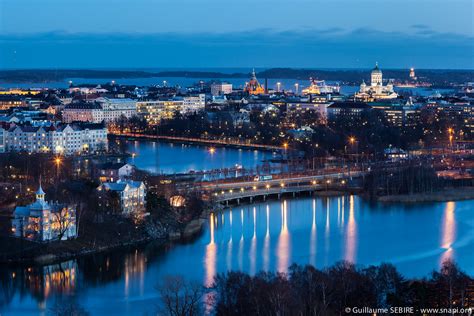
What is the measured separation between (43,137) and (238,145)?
3690mm

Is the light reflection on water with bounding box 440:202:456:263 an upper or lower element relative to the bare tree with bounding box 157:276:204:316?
lower

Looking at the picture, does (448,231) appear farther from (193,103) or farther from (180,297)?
(193,103)

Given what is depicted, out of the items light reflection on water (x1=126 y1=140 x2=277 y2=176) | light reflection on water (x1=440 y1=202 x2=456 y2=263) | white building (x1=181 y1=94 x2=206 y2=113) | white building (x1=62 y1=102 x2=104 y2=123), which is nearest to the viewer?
light reflection on water (x1=440 y1=202 x2=456 y2=263)

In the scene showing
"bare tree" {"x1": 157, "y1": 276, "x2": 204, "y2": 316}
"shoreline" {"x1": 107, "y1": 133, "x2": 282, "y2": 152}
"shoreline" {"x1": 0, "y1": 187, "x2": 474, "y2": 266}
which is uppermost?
"bare tree" {"x1": 157, "y1": 276, "x2": 204, "y2": 316}

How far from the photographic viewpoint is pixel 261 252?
7.73 metres

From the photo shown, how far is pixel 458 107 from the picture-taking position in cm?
2156

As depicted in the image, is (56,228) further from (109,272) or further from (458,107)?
(458,107)

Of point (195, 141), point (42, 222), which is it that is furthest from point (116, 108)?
point (42, 222)

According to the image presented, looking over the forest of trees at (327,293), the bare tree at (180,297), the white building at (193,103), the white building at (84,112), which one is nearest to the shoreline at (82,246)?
the bare tree at (180,297)

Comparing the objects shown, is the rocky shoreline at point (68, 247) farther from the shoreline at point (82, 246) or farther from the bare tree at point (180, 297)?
the bare tree at point (180, 297)

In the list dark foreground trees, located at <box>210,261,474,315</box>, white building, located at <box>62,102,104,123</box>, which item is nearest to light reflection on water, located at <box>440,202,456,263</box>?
dark foreground trees, located at <box>210,261,474,315</box>

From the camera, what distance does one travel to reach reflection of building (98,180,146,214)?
28.3 feet

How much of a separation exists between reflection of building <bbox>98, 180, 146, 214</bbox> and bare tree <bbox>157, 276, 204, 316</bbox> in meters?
2.07

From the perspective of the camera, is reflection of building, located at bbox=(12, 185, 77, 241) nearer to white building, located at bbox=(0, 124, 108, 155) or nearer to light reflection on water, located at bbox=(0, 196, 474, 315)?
light reflection on water, located at bbox=(0, 196, 474, 315)
